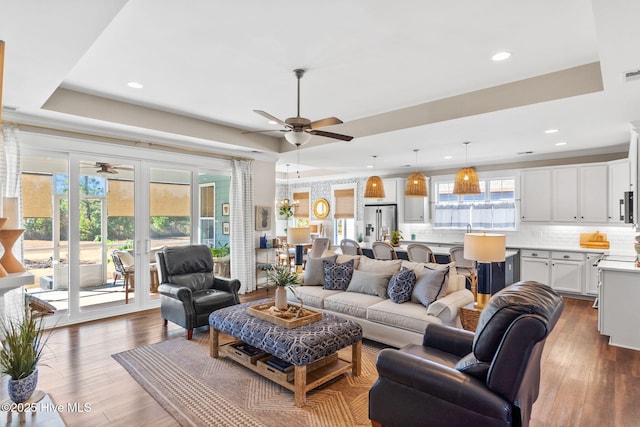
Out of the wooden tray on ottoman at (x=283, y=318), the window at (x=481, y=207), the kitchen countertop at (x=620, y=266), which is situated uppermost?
the window at (x=481, y=207)

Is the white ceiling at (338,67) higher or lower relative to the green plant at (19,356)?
higher

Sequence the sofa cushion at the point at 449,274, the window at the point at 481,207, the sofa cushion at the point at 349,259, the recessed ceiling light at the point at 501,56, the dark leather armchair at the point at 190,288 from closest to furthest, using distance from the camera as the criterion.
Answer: the recessed ceiling light at the point at 501,56
the sofa cushion at the point at 449,274
the dark leather armchair at the point at 190,288
the sofa cushion at the point at 349,259
the window at the point at 481,207

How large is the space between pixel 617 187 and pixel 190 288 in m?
6.82

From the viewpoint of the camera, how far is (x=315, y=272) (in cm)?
493

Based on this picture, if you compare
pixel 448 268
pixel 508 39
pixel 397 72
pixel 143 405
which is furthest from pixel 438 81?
pixel 143 405

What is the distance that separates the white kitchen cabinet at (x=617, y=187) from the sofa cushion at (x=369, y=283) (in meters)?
4.33

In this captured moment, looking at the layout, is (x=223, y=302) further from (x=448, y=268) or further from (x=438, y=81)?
(x=438, y=81)

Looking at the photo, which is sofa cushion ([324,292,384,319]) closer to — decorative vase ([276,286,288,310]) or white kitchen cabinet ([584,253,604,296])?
decorative vase ([276,286,288,310])

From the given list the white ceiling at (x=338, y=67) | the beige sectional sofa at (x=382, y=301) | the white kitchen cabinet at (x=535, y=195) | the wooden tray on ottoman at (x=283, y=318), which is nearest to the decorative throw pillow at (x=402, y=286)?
the beige sectional sofa at (x=382, y=301)

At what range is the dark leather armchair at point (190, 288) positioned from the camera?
4082mm

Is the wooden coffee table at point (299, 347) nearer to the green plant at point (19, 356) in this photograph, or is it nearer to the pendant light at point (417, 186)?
the green plant at point (19, 356)

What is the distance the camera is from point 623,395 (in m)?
2.84

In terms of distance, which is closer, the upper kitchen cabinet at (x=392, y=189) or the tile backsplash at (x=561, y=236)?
the tile backsplash at (x=561, y=236)

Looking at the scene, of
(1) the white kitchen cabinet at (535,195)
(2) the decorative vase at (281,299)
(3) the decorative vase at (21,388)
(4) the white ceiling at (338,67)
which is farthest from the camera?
(1) the white kitchen cabinet at (535,195)
